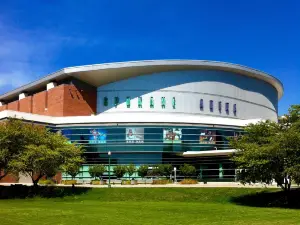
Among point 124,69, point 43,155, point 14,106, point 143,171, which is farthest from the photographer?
point 14,106

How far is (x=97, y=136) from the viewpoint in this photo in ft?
201

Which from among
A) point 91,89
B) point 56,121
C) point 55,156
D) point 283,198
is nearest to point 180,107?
point 91,89

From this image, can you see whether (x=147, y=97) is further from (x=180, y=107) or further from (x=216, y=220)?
(x=216, y=220)

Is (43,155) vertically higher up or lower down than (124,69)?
lower down

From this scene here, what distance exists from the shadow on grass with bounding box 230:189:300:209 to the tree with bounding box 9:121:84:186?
1586 centimetres

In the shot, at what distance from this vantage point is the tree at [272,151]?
2958cm

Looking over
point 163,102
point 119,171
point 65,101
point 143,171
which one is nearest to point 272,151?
point 143,171

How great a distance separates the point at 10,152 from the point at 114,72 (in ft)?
120

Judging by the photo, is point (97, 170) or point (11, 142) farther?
point (97, 170)

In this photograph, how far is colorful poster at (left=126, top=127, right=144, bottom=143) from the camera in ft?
200

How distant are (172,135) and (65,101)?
20105 millimetres

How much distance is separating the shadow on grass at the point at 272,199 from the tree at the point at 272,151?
823 mm

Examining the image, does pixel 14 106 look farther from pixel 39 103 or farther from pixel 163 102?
pixel 163 102

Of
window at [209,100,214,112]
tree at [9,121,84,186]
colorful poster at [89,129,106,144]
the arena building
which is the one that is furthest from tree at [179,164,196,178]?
window at [209,100,214,112]
